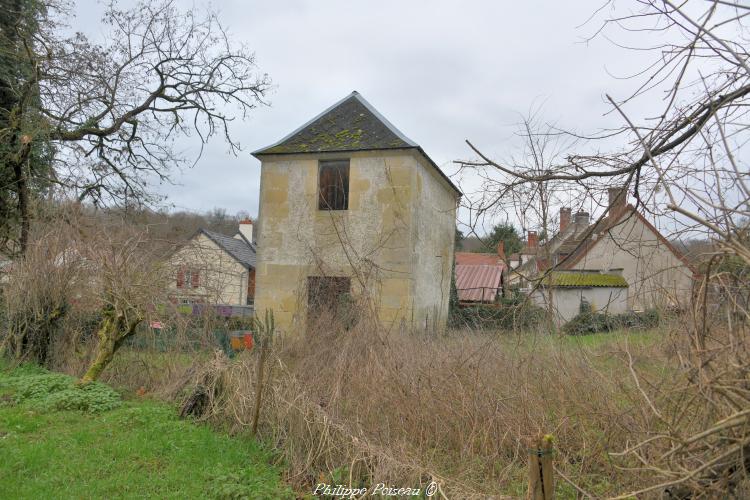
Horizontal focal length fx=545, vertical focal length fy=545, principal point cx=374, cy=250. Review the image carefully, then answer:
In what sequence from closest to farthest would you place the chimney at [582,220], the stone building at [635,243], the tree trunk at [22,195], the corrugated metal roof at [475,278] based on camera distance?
1. the stone building at [635,243]
2. the chimney at [582,220]
3. the tree trunk at [22,195]
4. the corrugated metal roof at [475,278]

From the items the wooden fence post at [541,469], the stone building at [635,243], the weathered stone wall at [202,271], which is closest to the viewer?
the wooden fence post at [541,469]

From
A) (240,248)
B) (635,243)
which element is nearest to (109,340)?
(635,243)

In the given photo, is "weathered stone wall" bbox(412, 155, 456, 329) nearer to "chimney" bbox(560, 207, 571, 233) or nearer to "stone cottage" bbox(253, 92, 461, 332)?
"stone cottage" bbox(253, 92, 461, 332)

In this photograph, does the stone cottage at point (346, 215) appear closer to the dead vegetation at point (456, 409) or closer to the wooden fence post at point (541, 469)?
the dead vegetation at point (456, 409)

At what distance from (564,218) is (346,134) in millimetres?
11714

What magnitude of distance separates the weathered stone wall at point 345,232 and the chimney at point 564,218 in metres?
8.38

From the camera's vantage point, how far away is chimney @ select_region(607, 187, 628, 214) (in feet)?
14.4

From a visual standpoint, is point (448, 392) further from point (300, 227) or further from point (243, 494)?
point (300, 227)

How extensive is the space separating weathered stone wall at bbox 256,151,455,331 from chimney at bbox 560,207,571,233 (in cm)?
838

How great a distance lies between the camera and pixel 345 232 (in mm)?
15305

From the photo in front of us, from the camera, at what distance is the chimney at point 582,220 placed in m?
4.84

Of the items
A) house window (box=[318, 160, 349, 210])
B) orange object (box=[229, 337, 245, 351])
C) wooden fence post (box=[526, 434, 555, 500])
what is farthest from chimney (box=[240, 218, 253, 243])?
wooden fence post (box=[526, 434, 555, 500])

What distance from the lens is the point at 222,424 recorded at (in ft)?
24.3

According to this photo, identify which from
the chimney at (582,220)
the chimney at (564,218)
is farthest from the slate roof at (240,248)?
the chimney at (582,220)
